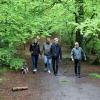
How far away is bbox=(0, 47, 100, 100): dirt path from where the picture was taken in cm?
1588

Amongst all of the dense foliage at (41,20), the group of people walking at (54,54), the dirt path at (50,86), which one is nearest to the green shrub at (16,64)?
the dense foliage at (41,20)

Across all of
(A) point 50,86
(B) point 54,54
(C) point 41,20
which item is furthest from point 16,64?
(A) point 50,86

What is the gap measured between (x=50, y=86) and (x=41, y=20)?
302 inches

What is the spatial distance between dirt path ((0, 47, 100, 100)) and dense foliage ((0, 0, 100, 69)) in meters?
1.75

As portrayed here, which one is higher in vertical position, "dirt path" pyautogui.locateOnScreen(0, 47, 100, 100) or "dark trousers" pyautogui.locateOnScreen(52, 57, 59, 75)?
"dark trousers" pyautogui.locateOnScreen(52, 57, 59, 75)

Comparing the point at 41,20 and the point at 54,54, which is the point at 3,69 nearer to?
the point at 54,54

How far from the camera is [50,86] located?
18.3 m

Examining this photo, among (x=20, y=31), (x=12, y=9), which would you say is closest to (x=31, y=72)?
(x=20, y=31)

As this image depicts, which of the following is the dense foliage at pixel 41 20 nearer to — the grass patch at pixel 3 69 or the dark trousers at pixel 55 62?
the grass patch at pixel 3 69

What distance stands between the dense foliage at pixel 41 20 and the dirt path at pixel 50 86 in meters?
1.75

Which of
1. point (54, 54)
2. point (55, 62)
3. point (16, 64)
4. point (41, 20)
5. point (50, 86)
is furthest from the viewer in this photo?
point (41, 20)

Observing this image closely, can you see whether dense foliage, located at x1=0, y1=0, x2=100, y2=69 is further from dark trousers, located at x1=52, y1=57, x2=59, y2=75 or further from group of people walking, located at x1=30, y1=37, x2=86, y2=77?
dark trousers, located at x1=52, y1=57, x2=59, y2=75

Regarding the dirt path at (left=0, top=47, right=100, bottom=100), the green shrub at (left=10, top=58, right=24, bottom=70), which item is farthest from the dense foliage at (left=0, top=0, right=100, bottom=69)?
the dirt path at (left=0, top=47, right=100, bottom=100)

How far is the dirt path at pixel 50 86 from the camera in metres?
15.9
